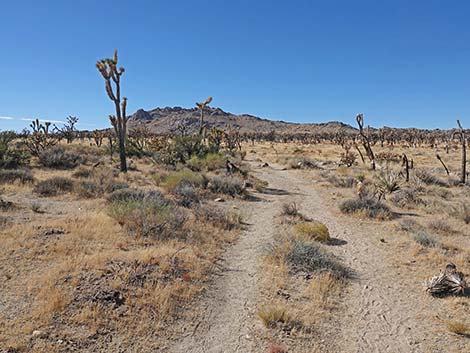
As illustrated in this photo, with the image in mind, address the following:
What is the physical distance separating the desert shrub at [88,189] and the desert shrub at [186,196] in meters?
2.70

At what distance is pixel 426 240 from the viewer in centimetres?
845

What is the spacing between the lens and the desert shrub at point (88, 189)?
12.4 meters

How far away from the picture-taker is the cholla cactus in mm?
5969

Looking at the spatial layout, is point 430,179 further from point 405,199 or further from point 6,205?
point 6,205

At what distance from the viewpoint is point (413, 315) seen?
551cm

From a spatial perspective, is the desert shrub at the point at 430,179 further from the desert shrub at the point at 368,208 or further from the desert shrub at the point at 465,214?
the desert shrub at the point at 368,208

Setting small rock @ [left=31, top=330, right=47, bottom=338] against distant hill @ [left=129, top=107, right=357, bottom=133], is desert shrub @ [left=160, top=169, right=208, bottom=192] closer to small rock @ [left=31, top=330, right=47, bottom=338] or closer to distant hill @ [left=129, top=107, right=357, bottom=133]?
small rock @ [left=31, top=330, right=47, bottom=338]

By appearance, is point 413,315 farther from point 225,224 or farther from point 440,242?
point 225,224

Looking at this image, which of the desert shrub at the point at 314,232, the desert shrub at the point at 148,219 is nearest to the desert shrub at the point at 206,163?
the desert shrub at the point at 148,219

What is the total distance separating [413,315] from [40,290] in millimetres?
5648

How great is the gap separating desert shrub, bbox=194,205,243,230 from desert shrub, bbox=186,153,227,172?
9.70 metres

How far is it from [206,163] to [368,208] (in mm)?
11168

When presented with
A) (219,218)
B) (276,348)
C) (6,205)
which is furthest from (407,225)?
(6,205)

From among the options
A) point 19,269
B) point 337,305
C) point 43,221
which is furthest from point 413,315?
point 43,221
